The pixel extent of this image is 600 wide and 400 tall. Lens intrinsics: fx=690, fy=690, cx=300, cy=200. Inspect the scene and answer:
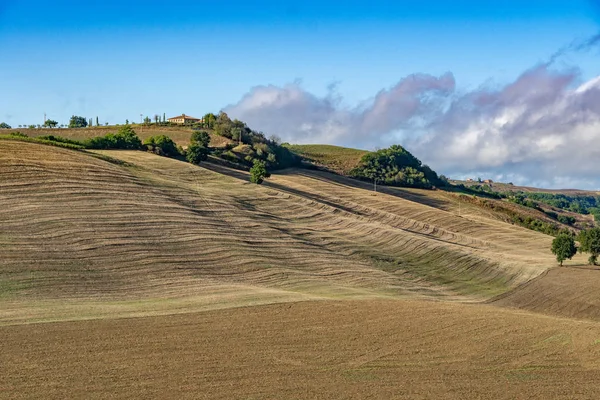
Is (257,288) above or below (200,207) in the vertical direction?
below

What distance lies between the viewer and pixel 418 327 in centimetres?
3719

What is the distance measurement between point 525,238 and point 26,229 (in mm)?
68780

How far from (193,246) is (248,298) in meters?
Result: 12.8

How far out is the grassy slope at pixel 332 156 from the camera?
146500 mm

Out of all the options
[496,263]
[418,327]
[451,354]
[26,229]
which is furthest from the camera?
[496,263]

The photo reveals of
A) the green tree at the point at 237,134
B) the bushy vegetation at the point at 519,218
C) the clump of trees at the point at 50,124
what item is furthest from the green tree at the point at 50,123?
the bushy vegetation at the point at 519,218

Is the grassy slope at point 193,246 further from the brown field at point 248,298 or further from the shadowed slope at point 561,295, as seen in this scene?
the shadowed slope at point 561,295

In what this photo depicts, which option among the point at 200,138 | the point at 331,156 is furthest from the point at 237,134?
the point at 331,156

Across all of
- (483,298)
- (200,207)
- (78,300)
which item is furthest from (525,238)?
(78,300)

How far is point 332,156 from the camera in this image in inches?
6437

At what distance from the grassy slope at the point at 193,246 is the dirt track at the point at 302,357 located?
425 centimetres

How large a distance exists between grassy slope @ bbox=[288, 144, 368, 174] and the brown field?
60286 mm

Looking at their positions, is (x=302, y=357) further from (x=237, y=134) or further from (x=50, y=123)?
(x=50, y=123)

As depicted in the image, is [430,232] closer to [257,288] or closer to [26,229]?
[257,288]
